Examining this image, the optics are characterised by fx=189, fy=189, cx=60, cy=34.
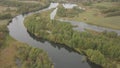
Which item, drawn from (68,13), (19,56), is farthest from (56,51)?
(68,13)

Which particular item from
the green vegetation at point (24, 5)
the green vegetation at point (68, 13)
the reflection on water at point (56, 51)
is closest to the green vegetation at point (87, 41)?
the reflection on water at point (56, 51)

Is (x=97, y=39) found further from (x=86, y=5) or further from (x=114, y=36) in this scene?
(x=86, y=5)

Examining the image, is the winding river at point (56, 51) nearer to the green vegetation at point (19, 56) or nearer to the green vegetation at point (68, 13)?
the green vegetation at point (19, 56)

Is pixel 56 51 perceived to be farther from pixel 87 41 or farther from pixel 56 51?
pixel 87 41

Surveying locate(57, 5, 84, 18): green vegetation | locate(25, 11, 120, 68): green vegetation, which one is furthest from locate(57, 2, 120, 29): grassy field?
locate(25, 11, 120, 68): green vegetation

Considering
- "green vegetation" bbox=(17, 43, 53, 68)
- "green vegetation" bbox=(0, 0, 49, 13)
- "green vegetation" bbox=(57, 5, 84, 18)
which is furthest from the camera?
"green vegetation" bbox=(0, 0, 49, 13)

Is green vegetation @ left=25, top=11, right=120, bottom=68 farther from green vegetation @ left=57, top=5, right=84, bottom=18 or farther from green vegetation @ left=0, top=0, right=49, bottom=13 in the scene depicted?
green vegetation @ left=0, top=0, right=49, bottom=13
